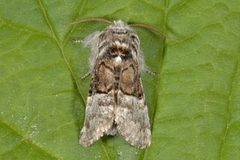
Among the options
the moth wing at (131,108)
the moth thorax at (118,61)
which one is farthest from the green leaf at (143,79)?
the moth thorax at (118,61)

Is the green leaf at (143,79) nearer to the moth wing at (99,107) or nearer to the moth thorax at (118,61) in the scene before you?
the moth wing at (99,107)

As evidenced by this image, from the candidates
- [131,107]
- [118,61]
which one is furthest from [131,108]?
[118,61]

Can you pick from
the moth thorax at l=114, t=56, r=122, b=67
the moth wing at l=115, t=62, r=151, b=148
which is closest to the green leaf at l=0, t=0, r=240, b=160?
the moth wing at l=115, t=62, r=151, b=148

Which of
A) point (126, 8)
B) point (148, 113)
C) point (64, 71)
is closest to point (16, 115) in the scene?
point (64, 71)

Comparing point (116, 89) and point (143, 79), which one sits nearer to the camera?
point (116, 89)

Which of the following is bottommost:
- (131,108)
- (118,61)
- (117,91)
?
(131,108)

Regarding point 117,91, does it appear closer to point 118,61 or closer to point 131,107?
point 131,107
